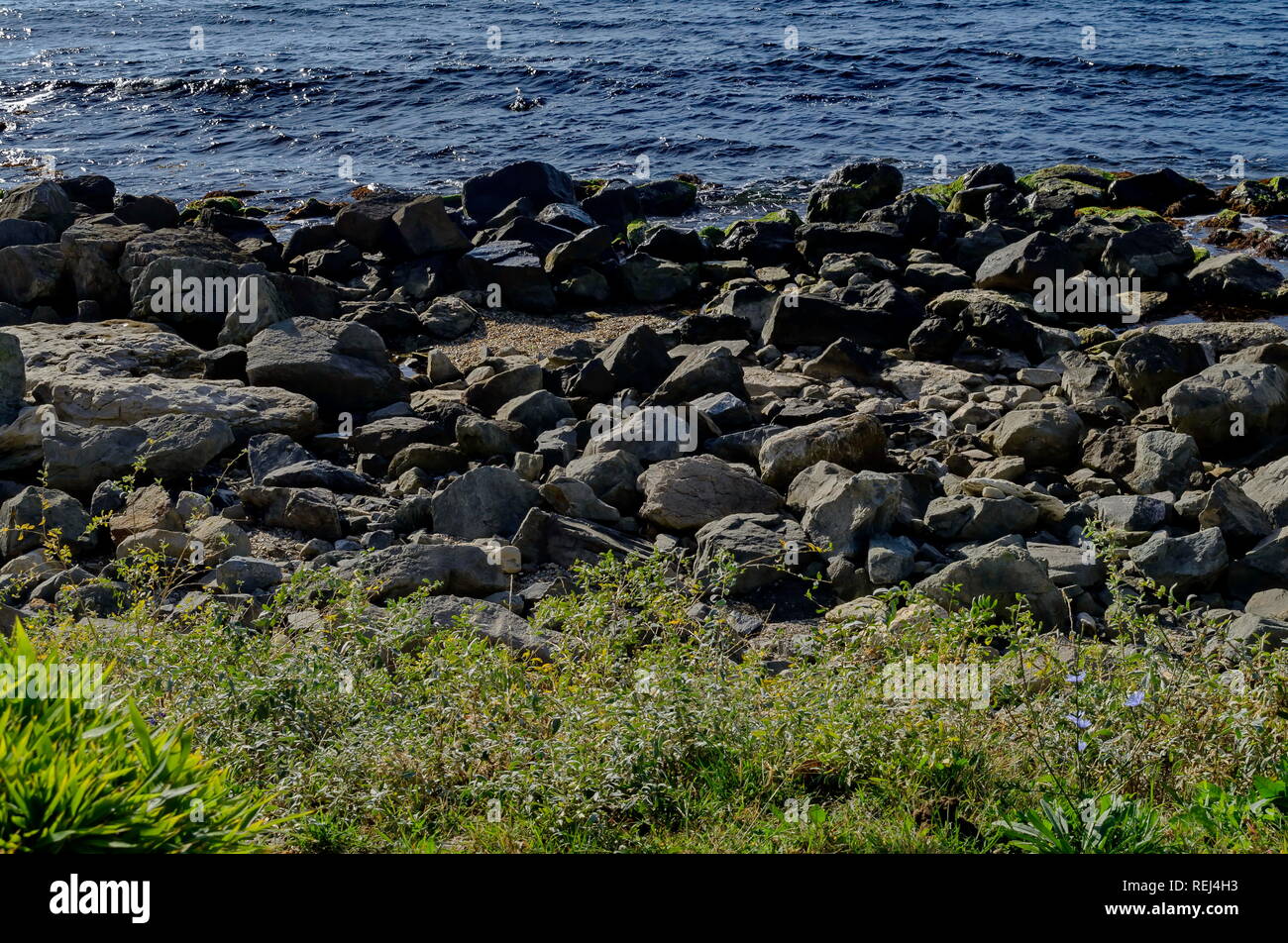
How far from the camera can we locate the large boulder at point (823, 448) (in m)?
9.38

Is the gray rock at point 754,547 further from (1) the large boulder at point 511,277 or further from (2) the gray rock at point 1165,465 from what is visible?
(1) the large boulder at point 511,277

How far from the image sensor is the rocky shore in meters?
7.96

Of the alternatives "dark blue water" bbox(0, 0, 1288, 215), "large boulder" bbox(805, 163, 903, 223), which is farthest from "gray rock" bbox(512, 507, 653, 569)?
→ "dark blue water" bbox(0, 0, 1288, 215)

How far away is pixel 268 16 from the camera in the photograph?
46.1m

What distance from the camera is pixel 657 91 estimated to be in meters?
31.5

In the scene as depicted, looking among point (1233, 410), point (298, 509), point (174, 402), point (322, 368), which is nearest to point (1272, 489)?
point (1233, 410)

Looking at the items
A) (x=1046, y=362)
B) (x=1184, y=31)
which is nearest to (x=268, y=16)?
(x=1184, y=31)

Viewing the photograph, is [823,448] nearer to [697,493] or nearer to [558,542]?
[697,493]

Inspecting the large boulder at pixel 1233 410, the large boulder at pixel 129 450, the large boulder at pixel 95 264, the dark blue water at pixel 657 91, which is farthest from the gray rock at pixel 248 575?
the dark blue water at pixel 657 91

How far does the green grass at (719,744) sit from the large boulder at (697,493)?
3193 mm

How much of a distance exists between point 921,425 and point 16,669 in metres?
8.67

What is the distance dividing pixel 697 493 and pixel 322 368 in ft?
14.2

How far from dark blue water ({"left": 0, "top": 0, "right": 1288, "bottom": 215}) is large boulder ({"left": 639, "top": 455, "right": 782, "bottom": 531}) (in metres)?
14.1
